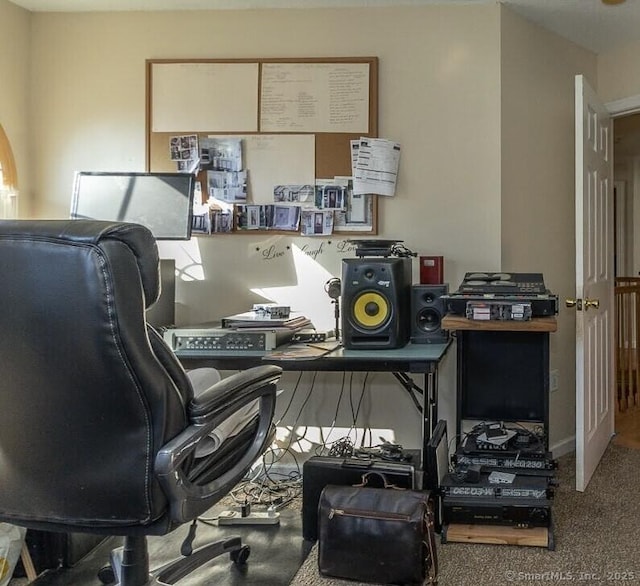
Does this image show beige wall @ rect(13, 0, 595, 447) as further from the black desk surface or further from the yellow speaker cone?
the black desk surface

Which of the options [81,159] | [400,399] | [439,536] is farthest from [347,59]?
[439,536]

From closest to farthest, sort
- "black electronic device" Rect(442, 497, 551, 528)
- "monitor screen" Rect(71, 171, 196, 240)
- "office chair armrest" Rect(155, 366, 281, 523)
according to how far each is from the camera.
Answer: "office chair armrest" Rect(155, 366, 281, 523) < "black electronic device" Rect(442, 497, 551, 528) < "monitor screen" Rect(71, 171, 196, 240)

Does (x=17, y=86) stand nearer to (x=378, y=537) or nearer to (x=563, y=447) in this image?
(x=378, y=537)

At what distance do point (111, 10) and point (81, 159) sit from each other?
2.37 ft

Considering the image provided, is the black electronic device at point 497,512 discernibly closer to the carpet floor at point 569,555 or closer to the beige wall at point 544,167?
the carpet floor at point 569,555

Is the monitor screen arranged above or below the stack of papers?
above

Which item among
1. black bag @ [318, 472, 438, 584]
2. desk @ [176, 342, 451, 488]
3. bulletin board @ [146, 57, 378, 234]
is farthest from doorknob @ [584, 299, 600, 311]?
black bag @ [318, 472, 438, 584]

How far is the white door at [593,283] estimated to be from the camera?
2.77 m

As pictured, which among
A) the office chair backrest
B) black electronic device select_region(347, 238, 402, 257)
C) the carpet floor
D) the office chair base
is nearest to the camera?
the office chair backrest

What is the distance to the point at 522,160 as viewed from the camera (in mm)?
3121

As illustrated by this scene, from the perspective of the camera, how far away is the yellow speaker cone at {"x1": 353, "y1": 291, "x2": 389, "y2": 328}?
248 cm

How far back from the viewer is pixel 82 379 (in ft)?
4.41

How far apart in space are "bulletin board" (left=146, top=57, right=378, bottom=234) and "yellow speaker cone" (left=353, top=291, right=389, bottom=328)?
1.97 feet

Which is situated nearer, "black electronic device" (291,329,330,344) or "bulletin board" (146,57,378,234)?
"black electronic device" (291,329,330,344)
